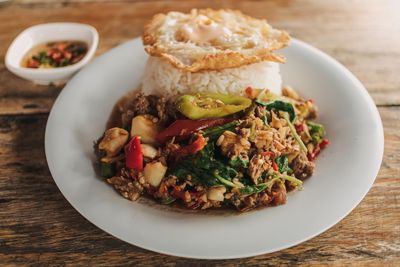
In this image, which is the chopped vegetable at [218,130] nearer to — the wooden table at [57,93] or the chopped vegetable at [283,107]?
the chopped vegetable at [283,107]

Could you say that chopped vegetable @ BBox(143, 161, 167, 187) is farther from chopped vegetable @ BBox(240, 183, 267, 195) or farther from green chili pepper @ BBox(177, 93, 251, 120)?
chopped vegetable @ BBox(240, 183, 267, 195)

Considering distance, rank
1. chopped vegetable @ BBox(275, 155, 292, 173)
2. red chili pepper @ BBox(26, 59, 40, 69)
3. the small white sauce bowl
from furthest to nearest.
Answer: red chili pepper @ BBox(26, 59, 40, 69) < the small white sauce bowl < chopped vegetable @ BBox(275, 155, 292, 173)

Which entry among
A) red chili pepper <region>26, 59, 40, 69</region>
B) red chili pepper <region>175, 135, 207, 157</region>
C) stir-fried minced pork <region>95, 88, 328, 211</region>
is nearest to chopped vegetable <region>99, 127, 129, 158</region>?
stir-fried minced pork <region>95, 88, 328, 211</region>

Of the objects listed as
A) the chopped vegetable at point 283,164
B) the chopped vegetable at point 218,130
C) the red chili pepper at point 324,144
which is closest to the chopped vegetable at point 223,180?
the chopped vegetable at point 218,130

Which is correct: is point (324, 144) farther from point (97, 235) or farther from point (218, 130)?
point (97, 235)

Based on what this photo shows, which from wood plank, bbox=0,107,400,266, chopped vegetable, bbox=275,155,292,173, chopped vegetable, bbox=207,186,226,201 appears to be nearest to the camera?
wood plank, bbox=0,107,400,266

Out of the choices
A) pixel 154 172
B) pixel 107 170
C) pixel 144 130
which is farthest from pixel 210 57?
pixel 107 170

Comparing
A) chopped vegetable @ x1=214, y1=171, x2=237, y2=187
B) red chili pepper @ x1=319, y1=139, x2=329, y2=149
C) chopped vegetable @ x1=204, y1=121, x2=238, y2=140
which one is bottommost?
chopped vegetable @ x1=214, y1=171, x2=237, y2=187
